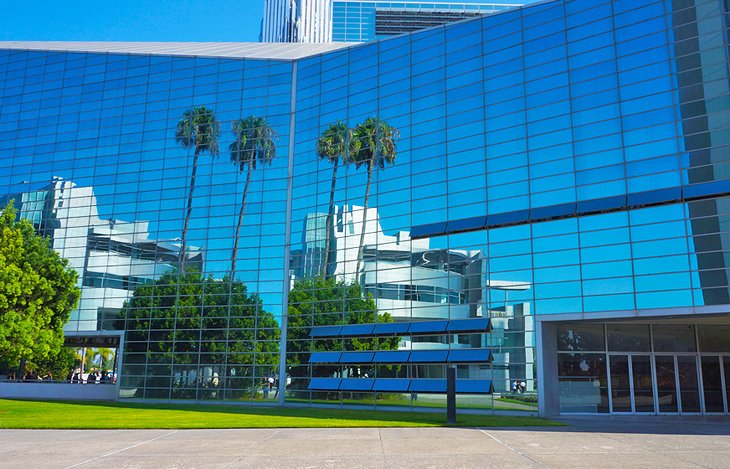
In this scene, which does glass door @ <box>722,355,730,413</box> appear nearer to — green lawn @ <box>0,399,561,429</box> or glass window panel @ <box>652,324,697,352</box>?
glass window panel @ <box>652,324,697,352</box>

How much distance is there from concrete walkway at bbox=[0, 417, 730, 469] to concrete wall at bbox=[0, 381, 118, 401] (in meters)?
21.9

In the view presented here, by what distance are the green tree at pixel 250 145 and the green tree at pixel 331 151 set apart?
12.0ft

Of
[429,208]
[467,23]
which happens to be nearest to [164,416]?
[429,208]

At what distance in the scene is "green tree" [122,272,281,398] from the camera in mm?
37375

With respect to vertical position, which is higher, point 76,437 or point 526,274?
point 526,274

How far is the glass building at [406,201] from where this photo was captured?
88.2 feet

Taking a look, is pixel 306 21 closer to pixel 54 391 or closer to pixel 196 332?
pixel 54 391

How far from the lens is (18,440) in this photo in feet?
57.0

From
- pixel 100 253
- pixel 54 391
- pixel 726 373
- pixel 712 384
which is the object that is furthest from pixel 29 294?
pixel 726 373

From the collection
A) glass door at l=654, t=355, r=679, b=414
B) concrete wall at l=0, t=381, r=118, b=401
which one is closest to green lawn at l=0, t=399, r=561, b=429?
glass door at l=654, t=355, r=679, b=414

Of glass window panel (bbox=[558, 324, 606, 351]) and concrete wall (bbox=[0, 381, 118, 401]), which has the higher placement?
glass window panel (bbox=[558, 324, 606, 351])

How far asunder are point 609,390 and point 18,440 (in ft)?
73.5

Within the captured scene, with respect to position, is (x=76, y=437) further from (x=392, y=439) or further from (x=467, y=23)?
(x=467, y=23)

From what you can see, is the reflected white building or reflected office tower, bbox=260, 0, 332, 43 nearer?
the reflected white building
